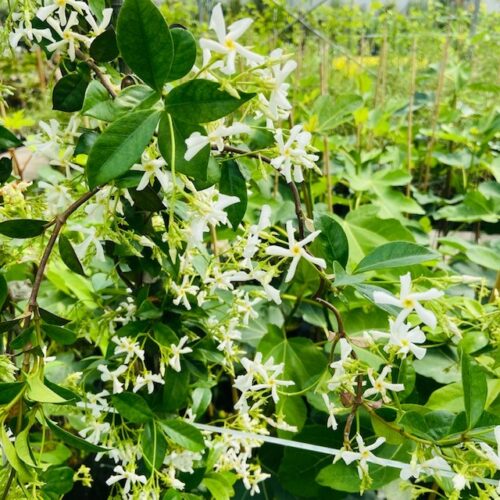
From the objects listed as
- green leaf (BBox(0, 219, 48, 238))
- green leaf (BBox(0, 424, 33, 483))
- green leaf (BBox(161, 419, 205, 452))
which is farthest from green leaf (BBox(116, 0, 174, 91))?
green leaf (BBox(161, 419, 205, 452))

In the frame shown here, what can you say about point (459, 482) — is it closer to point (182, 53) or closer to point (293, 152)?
point (293, 152)

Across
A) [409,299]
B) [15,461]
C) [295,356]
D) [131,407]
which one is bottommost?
[295,356]

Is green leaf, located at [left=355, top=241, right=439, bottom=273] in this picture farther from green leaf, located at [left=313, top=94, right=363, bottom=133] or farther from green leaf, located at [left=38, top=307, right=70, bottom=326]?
green leaf, located at [left=313, top=94, right=363, bottom=133]

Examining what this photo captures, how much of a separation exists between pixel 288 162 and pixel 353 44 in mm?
4845

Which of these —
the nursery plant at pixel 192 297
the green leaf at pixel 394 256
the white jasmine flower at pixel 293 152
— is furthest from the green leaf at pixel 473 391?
the white jasmine flower at pixel 293 152

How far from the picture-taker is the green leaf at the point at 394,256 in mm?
564

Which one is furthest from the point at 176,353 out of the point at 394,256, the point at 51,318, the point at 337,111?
the point at 337,111

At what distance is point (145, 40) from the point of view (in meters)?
0.41

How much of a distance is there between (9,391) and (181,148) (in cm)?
26

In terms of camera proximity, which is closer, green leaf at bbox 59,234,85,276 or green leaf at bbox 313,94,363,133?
green leaf at bbox 59,234,85,276

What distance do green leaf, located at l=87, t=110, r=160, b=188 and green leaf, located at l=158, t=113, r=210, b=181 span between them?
0.02 metres

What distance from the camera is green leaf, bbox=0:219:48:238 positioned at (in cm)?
54

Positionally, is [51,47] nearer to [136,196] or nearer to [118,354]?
[136,196]

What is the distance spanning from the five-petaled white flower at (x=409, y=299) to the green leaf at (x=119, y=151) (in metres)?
0.22
